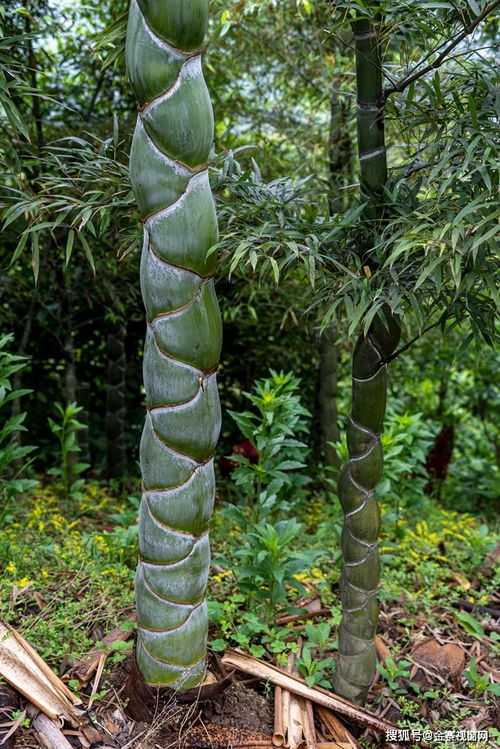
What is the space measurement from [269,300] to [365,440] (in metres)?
2.12

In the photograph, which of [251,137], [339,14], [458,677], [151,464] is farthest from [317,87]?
[458,677]

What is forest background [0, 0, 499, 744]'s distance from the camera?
174 centimetres

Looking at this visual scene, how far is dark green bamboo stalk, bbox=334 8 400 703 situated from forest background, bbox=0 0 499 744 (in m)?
0.07

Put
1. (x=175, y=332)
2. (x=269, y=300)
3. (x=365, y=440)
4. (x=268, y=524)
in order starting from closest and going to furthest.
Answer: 1. (x=175, y=332)
2. (x=365, y=440)
3. (x=268, y=524)
4. (x=269, y=300)

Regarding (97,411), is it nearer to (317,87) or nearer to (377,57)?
(317,87)

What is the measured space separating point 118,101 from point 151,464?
2.97 metres

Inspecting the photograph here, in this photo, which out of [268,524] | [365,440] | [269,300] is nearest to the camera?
[365,440]

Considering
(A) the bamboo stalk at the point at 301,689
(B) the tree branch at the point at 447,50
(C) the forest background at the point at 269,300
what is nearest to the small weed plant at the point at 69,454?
(C) the forest background at the point at 269,300

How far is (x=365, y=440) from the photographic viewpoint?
2025 mm

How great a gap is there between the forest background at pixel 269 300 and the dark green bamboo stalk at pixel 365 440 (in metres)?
0.07

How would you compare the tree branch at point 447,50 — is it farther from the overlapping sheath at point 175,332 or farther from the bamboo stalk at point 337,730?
the bamboo stalk at point 337,730

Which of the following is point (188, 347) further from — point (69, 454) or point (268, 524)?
point (69, 454)

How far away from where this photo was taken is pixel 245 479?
2.74 meters

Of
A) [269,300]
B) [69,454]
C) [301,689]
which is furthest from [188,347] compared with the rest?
[69,454]
